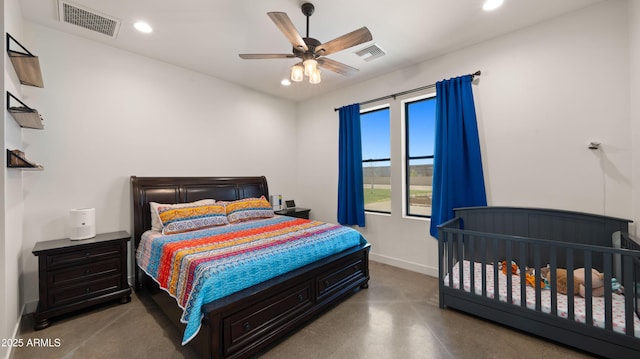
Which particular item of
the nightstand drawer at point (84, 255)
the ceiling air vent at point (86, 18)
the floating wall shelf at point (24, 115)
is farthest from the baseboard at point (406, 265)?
the ceiling air vent at point (86, 18)

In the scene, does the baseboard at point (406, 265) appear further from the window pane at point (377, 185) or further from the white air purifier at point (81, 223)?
the white air purifier at point (81, 223)

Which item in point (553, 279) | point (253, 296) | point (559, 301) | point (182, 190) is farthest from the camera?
point (182, 190)

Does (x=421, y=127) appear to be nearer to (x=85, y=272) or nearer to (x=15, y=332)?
(x=85, y=272)

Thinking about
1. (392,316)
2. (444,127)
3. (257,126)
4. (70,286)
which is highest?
(257,126)

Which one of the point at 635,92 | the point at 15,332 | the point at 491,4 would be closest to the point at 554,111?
the point at 635,92

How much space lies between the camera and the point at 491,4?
241 cm

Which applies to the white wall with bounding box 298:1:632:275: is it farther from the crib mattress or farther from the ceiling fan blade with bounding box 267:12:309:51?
the ceiling fan blade with bounding box 267:12:309:51

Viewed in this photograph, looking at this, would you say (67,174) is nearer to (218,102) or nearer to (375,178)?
(218,102)

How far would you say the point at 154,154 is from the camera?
3502 mm

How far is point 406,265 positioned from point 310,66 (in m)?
3.10

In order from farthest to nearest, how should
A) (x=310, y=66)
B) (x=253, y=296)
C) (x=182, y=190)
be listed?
(x=182, y=190), (x=310, y=66), (x=253, y=296)

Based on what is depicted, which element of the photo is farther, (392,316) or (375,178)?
(375,178)

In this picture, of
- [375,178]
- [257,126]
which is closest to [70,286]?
[257,126]

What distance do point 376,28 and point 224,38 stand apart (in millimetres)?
1777
